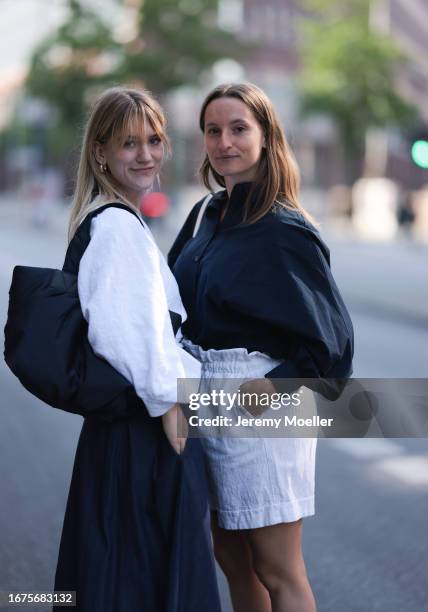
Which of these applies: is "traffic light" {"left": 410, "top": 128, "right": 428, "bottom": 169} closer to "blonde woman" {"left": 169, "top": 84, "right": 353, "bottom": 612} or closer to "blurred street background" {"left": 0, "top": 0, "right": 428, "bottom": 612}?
"blurred street background" {"left": 0, "top": 0, "right": 428, "bottom": 612}

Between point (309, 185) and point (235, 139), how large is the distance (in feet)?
204

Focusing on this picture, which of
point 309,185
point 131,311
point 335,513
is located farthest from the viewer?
point 309,185

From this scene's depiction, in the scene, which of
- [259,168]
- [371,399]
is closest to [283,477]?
[371,399]

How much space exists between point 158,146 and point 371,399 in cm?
90

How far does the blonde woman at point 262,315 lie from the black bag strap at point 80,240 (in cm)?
30

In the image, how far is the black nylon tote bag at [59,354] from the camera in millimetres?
2285

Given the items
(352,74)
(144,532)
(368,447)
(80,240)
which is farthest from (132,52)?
(144,532)

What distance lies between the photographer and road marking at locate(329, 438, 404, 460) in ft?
19.5

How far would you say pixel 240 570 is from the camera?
278 cm

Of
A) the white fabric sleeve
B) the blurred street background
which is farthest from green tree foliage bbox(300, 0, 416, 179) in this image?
the white fabric sleeve

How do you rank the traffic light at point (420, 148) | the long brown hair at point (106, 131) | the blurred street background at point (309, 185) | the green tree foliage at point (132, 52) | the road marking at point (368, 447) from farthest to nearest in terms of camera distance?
the green tree foliage at point (132, 52) → the traffic light at point (420, 148) → the road marking at point (368, 447) → the blurred street background at point (309, 185) → the long brown hair at point (106, 131)

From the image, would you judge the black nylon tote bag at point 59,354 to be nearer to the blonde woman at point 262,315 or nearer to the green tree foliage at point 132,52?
the blonde woman at point 262,315

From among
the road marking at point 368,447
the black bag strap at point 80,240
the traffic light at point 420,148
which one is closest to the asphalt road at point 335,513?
the road marking at point 368,447

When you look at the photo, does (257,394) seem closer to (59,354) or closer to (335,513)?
(59,354)
